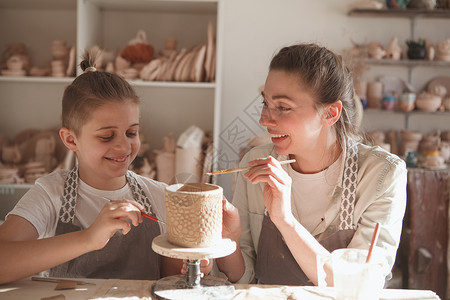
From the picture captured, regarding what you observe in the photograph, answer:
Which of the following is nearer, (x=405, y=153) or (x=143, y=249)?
(x=143, y=249)

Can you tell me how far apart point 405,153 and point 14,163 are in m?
2.51

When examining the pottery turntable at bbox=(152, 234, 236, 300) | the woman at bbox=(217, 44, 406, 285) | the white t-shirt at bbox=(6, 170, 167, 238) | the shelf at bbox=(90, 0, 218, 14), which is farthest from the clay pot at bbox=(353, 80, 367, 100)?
the pottery turntable at bbox=(152, 234, 236, 300)

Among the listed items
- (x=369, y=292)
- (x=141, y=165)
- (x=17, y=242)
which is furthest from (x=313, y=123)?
(x=141, y=165)

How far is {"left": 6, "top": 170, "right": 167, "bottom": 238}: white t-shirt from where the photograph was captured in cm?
145

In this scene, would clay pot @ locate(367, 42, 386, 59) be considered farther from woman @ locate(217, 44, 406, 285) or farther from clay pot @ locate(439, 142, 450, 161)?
woman @ locate(217, 44, 406, 285)

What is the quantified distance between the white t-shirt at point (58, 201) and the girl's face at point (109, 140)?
0.08 metres

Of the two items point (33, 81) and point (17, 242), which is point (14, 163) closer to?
point (33, 81)

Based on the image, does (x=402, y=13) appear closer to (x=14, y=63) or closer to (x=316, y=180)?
(x=316, y=180)

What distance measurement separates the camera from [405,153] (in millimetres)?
3340

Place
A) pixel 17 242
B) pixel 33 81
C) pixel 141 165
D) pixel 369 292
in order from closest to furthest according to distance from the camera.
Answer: pixel 369 292 → pixel 17 242 → pixel 141 165 → pixel 33 81

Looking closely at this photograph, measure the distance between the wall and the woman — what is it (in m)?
1.72

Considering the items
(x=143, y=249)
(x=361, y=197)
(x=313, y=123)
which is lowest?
(x=143, y=249)

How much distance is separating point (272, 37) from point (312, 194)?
6.57ft

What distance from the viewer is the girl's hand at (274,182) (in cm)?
129
